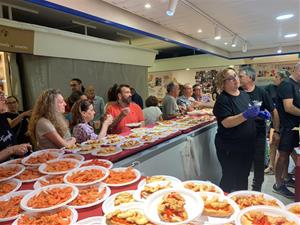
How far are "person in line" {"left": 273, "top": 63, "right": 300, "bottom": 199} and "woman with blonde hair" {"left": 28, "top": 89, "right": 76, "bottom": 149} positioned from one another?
8.14 feet

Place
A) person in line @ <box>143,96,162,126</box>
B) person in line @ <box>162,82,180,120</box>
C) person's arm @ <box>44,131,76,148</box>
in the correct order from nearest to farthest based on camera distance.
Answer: person's arm @ <box>44,131,76,148</box> → person in line @ <box>143,96,162,126</box> → person in line @ <box>162,82,180,120</box>

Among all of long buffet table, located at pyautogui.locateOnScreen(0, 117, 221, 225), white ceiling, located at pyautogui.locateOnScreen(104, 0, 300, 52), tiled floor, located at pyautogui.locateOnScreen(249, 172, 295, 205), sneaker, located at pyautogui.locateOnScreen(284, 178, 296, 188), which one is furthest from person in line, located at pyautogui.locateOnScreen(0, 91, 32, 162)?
sneaker, located at pyautogui.locateOnScreen(284, 178, 296, 188)

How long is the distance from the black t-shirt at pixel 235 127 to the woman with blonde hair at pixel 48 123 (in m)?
1.48

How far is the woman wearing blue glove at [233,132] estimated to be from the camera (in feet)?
7.17

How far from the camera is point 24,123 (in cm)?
306

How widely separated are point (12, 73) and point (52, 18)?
135cm

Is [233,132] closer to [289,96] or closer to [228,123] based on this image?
[228,123]

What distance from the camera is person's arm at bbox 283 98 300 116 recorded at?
105 inches

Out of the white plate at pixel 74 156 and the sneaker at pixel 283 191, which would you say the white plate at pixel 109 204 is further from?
the sneaker at pixel 283 191

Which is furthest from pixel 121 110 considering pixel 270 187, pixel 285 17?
pixel 285 17

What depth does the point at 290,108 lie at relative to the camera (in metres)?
2.69

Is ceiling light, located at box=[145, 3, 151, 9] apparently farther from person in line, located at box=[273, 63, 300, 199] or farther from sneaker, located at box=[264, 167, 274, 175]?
sneaker, located at box=[264, 167, 274, 175]

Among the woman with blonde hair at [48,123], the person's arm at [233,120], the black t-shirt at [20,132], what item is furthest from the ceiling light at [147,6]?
the black t-shirt at [20,132]

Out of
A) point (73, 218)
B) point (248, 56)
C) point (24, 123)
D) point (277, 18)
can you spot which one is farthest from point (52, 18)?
point (248, 56)
